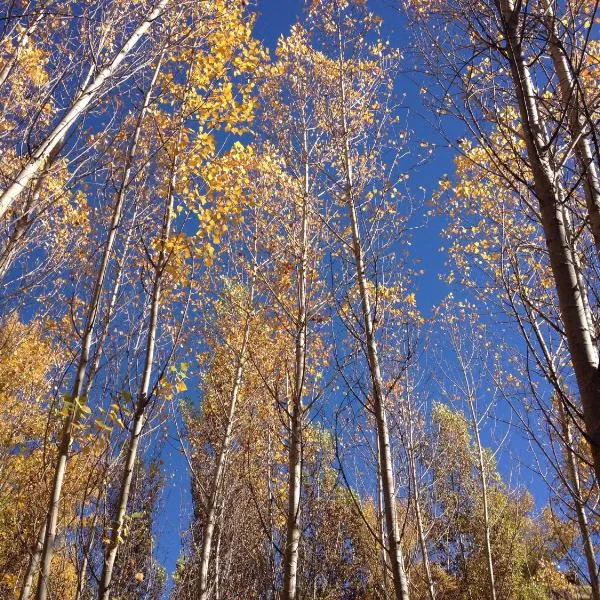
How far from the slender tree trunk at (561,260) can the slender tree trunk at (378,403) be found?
6.71ft

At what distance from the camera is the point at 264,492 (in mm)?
11766

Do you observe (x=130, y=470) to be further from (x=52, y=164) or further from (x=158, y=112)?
(x=158, y=112)

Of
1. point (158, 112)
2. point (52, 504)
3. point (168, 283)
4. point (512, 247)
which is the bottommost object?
point (52, 504)

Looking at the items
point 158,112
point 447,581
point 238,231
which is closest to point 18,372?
point 238,231

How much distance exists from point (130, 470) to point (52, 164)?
2201mm

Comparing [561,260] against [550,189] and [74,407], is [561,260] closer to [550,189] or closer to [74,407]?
[550,189]

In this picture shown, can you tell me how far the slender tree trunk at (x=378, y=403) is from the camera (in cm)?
327

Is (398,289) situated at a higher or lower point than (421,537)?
higher

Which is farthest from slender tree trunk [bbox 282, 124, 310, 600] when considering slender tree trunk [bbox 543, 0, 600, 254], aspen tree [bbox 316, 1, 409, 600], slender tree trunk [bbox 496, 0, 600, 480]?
slender tree trunk [bbox 496, 0, 600, 480]

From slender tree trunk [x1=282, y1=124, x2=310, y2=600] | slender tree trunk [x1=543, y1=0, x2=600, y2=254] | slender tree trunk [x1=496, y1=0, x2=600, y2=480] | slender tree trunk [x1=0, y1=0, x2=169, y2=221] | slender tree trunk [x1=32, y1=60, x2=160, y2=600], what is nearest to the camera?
slender tree trunk [x1=496, y1=0, x2=600, y2=480]

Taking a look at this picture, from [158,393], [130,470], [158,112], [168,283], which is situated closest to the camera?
[130,470]

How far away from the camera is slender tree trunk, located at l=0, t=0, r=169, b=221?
119 inches

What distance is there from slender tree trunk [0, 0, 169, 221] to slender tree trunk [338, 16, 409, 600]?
229 cm

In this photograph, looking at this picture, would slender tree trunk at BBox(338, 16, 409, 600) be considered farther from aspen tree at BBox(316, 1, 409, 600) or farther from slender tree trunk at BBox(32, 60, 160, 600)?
slender tree trunk at BBox(32, 60, 160, 600)
